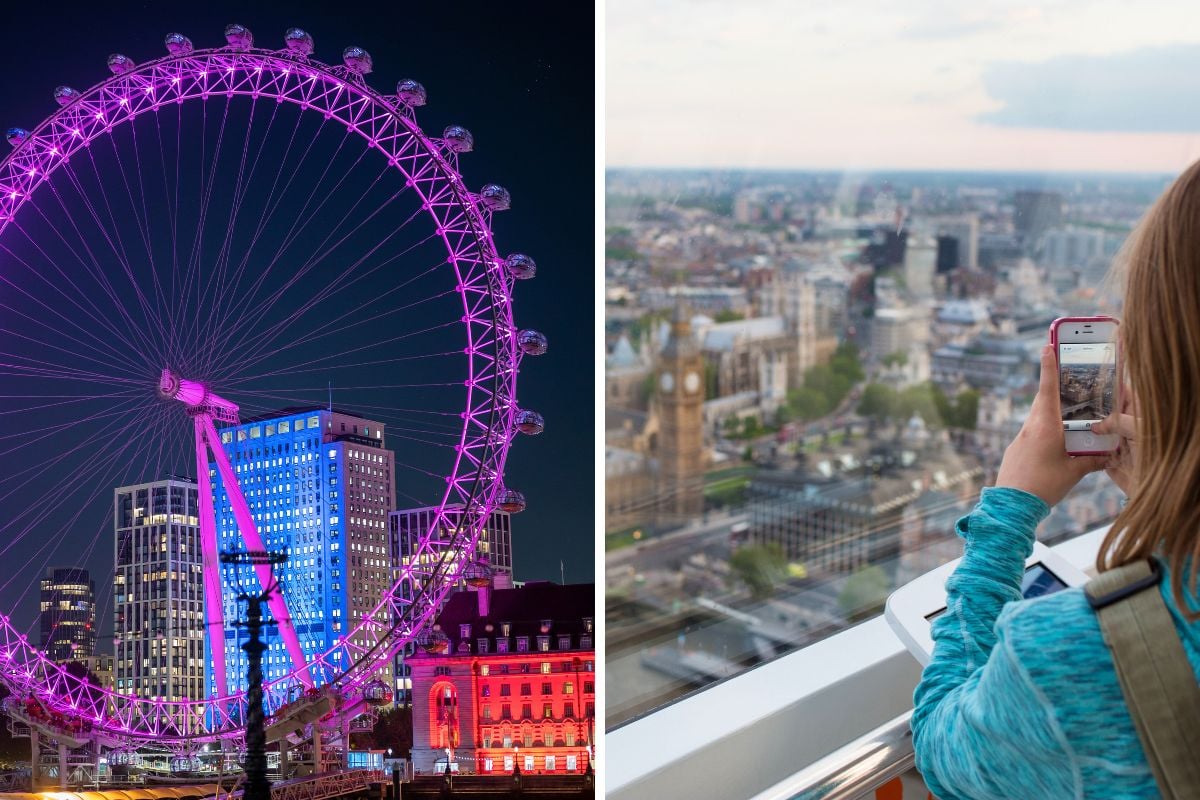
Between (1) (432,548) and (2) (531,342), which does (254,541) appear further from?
(2) (531,342)


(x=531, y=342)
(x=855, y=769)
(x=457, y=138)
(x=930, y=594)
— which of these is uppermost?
(x=457, y=138)

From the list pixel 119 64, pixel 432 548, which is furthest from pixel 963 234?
pixel 119 64

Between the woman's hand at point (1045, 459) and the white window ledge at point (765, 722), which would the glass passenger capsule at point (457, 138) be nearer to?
the white window ledge at point (765, 722)

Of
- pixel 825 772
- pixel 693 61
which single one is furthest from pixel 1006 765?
pixel 693 61

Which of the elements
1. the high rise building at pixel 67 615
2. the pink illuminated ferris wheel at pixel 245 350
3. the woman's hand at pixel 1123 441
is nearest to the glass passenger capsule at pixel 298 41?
the pink illuminated ferris wheel at pixel 245 350

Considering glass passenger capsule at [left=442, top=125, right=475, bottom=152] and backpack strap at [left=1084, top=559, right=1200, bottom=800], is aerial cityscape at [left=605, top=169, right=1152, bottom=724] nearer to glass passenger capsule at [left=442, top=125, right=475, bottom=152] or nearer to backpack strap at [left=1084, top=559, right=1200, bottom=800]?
glass passenger capsule at [left=442, top=125, right=475, bottom=152]

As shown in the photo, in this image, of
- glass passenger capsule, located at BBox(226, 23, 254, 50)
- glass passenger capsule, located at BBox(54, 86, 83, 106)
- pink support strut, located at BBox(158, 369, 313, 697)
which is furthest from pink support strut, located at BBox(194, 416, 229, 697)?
glass passenger capsule, located at BBox(226, 23, 254, 50)

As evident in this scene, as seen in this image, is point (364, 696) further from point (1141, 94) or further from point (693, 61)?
point (1141, 94)
